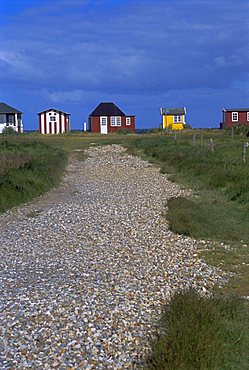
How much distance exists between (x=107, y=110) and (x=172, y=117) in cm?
891

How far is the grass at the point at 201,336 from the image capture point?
513cm

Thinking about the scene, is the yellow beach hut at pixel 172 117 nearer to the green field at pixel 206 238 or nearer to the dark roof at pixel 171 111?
the dark roof at pixel 171 111

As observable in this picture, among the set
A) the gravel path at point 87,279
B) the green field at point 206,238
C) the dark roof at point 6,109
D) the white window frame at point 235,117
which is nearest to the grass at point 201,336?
the green field at point 206,238

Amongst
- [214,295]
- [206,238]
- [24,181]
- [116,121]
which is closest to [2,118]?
[116,121]

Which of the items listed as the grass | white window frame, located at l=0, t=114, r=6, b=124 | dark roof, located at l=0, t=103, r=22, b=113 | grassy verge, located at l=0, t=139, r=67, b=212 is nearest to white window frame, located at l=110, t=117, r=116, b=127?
dark roof, located at l=0, t=103, r=22, b=113

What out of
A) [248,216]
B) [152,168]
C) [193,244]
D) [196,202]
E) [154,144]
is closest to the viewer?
[193,244]

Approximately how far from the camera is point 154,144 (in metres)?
43.0

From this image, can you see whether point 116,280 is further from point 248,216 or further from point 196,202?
point 196,202

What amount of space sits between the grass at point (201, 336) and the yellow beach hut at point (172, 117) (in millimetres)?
67762

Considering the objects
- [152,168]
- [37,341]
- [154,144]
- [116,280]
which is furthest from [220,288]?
[154,144]

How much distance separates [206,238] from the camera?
38.1ft

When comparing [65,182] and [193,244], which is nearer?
[193,244]

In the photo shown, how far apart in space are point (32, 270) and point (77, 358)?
3497 mm

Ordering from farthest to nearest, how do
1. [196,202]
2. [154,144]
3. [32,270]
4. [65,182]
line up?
[154,144], [65,182], [196,202], [32,270]
